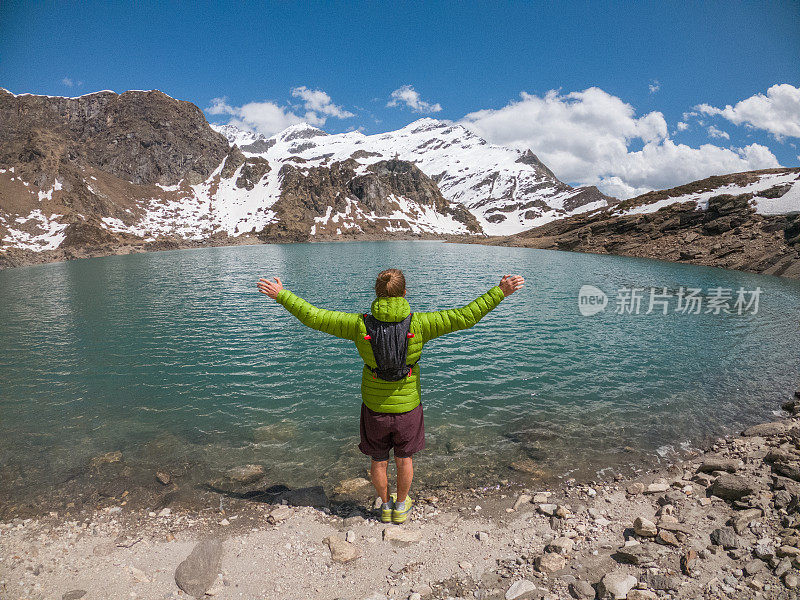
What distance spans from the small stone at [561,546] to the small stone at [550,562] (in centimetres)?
20

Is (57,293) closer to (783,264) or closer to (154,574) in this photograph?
(154,574)

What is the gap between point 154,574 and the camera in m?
5.99

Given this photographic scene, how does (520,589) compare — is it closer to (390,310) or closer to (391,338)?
(391,338)

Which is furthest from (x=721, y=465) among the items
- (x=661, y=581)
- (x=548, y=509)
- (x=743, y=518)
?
(x=661, y=581)

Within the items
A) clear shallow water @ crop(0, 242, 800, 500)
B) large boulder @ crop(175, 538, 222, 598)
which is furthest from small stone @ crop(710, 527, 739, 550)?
large boulder @ crop(175, 538, 222, 598)

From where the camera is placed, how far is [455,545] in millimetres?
6535

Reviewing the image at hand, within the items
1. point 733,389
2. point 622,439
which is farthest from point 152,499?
point 733,389

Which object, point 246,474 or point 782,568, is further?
point 246,474

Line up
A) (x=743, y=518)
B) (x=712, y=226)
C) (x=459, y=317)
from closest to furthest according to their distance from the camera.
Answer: (x=459, y=317), (x=743, y=518), (x=712, y=226)

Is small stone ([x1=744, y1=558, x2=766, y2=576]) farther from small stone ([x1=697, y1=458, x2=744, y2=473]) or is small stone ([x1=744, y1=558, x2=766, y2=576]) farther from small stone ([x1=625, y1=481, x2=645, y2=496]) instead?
small stone ([x1=697, y1=458, x2=744, y2=473])

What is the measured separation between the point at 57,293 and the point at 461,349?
47763 millimetres

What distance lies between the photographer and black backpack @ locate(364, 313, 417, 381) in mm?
5609

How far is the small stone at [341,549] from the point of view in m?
6.18

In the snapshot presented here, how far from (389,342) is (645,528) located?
5219mm
